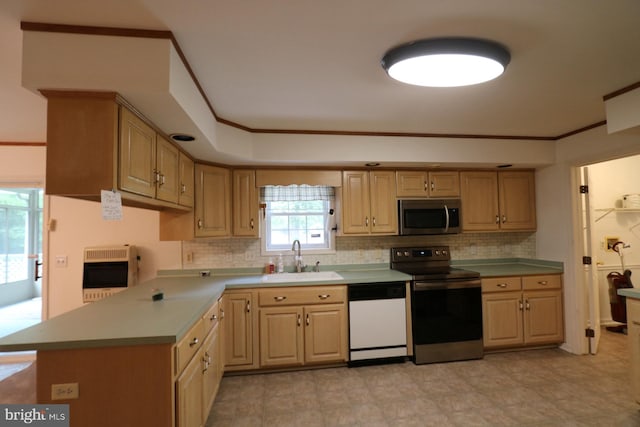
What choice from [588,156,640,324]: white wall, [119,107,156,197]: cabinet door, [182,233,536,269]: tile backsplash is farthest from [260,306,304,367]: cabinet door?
[588,156,640,324]: white wall

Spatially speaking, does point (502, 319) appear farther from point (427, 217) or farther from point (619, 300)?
point (619, 300)

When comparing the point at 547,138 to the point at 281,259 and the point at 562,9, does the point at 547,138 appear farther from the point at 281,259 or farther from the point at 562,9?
the point at 281,259

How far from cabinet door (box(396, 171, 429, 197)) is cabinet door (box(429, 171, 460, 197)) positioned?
73 mm

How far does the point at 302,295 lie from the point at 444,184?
2.07 m

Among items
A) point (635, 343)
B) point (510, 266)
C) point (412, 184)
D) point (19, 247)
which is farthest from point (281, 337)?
point (19, 247)

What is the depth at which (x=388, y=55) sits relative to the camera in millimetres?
1866

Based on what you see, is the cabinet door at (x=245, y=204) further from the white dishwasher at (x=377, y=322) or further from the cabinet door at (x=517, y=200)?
the cabinet door at (x=517, y=200)

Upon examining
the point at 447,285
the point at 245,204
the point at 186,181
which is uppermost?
the point at 186,181

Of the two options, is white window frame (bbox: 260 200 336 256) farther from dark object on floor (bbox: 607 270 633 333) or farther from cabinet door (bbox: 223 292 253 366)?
dark object on floor (bbox: 607 270 633 333)

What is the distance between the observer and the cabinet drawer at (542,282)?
367 centimetres

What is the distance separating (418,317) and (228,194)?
2.31m

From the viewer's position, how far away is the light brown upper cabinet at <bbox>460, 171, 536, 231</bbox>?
3.92 meters

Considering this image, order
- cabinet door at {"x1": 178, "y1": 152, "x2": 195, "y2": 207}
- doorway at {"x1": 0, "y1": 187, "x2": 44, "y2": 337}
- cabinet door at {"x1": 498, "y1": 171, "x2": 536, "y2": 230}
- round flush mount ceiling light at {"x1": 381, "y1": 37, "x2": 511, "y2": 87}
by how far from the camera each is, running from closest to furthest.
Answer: round flush mount ceiling light at {"x1": 381, "y1": 37, "x2": 511, "y2": 87}, cabinet door at {"x1": 178, "y1": 152, "x2": 195, "y2": 207}, cabinet door at {"x1": 498, "y1": 171, "x2": 536, "y2": 230}, doorway at {"x1": 0, "y1": 187, "x2": 44, "y2": 337}

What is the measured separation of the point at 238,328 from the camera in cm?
313
